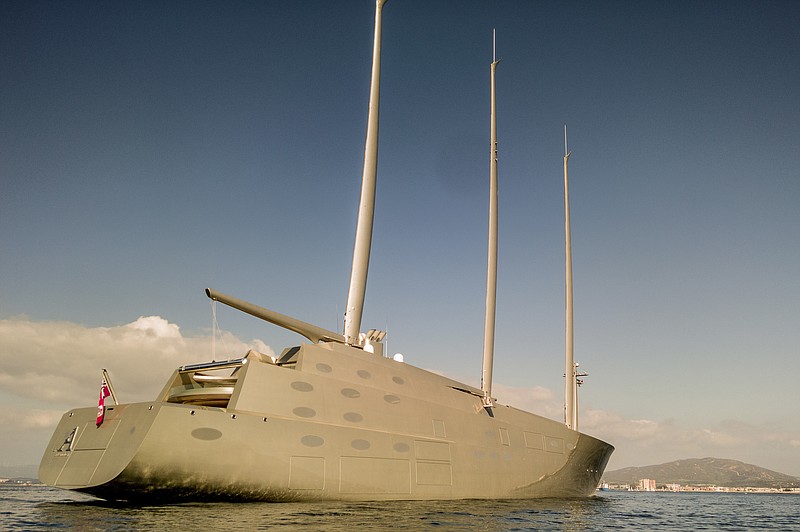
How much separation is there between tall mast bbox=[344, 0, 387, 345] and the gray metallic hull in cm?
277

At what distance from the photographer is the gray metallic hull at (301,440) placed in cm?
1507

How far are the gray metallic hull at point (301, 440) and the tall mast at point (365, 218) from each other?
277cm

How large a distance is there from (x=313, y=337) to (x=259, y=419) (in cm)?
441

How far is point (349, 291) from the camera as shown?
24.2m

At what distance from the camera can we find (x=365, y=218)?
82.8ft

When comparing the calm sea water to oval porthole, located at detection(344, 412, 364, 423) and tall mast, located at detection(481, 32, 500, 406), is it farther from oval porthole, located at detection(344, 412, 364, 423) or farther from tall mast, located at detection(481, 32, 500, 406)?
tall mast, located at detection(481, 32, 500, 406)


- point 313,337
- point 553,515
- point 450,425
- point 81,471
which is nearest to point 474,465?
point 450,425

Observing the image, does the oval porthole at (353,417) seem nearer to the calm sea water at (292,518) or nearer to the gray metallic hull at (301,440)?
the gray metallic hull at (301,440)

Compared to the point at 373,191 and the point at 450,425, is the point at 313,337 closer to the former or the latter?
the point at 450,425

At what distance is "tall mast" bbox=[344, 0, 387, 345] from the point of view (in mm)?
23539

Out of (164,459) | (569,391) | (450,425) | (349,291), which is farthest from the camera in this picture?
(569,391)

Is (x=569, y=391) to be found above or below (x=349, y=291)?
below

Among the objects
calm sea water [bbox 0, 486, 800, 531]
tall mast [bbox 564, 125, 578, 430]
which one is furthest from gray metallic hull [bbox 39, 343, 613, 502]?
tall mast [bbox 564, 125, 578, 430]

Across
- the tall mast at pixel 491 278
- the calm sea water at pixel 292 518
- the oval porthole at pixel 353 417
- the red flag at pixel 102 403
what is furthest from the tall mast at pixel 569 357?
the red flag at pixel 102 403
